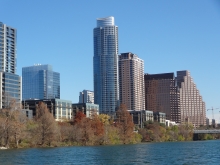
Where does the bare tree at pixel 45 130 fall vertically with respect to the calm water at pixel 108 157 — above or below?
above

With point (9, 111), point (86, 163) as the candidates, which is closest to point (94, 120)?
point (9, 111)

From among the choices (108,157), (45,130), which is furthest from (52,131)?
(108,157)

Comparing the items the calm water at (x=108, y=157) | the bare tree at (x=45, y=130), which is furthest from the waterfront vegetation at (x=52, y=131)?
the calm water at (x=108, y=157)

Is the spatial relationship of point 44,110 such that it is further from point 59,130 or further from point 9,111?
point 9,111

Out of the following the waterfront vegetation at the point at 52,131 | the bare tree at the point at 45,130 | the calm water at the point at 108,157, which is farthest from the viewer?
the bare tree at the point at 45,130

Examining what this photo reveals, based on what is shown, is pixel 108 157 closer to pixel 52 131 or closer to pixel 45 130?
pixel 52 131

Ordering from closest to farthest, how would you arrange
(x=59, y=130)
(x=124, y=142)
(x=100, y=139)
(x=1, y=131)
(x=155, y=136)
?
(x=1, y=131), (x=59, y=130), (x=100, y=139), (x=124, y=142), (x=155, y=136)

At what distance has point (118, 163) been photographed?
189 feet

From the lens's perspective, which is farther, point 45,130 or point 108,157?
point 45,130

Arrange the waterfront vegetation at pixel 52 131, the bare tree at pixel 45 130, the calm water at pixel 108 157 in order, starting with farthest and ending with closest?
the bare tree at pixel 45 130 → the waterfront vegetation at pixel 52 131 → the calm water at pixel 108 157

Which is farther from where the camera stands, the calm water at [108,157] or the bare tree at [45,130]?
the bare tree at [45,130]

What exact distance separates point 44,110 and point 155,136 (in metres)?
69.8

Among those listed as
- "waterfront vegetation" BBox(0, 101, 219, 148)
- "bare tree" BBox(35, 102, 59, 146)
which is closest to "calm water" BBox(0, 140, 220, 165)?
"waterfront vegetation" BBox(0, 101, 219, 148)

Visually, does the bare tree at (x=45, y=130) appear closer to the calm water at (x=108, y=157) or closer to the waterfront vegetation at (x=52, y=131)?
the waterfront vegetation at (x=52, y=131)
